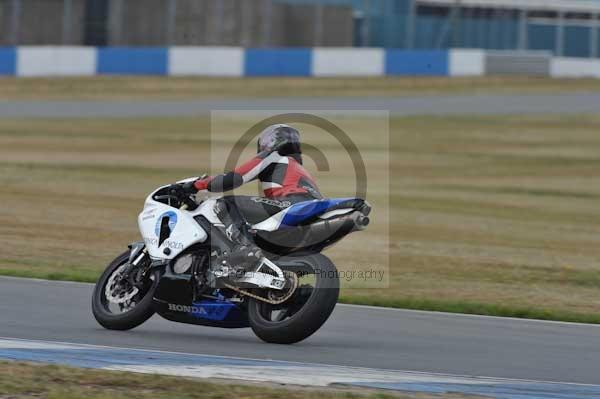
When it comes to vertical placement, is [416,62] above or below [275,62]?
above

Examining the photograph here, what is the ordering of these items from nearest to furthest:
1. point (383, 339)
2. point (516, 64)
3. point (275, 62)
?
1. point (383, 339)
2. point (275, 62)
3. point (516, 64)

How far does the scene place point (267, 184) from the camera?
26.6 feet

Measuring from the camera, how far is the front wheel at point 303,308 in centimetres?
754

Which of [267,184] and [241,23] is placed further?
[241,23]

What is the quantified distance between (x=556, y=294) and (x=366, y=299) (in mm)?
2182

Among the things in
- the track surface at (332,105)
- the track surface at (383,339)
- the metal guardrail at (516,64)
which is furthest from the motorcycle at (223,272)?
the metal guardrail at (516,64)

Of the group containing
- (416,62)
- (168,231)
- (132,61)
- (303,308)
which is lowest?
(303,308)

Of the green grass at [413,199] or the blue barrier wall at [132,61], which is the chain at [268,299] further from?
the blue barrier wall at [132,61]

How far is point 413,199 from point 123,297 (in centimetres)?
1296

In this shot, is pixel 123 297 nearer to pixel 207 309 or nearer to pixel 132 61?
pixel 207 309

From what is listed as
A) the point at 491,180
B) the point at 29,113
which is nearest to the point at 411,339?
the point at 491,180

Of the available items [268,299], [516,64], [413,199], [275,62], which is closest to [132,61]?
[275,62]

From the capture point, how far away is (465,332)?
906 centimetres

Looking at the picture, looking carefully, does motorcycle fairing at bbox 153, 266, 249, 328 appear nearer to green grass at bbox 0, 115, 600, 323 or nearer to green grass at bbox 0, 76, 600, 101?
green grass at bbox 0, 115, 600, 323
